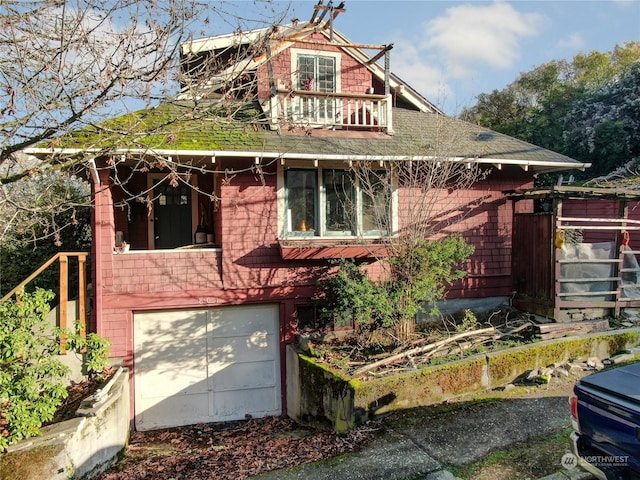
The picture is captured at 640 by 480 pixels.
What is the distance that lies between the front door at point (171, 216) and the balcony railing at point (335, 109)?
10.2 feet

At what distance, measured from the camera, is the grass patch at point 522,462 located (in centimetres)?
464

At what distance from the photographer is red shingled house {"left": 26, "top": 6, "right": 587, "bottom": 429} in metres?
8.32

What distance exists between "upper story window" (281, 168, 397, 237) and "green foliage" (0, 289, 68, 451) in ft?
15.3

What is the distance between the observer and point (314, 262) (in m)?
9.02

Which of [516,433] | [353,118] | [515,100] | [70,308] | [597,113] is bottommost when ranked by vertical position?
[516,433]

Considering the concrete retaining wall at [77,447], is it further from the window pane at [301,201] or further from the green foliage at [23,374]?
the window pane at [301,201]

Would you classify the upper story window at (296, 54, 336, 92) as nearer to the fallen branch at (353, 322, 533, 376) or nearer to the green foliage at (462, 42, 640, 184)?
the fallen branch at (353, 322, 533, 376)

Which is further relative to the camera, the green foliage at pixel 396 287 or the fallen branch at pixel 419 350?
the green foliage at pixel 396 287

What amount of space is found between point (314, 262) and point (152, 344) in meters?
3.63

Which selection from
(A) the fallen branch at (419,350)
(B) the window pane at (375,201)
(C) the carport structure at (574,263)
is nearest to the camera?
(A) the fallen branch at (419,350)

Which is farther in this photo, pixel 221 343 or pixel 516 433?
pixel 221 343

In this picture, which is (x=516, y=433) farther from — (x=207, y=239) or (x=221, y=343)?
(x=207, y=239)

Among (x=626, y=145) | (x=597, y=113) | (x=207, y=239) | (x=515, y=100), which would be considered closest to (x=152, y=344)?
(x=207, y=239)

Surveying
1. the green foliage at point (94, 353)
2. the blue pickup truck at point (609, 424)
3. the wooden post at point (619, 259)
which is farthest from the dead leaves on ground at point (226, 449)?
the wooden post at point (619, 259)
